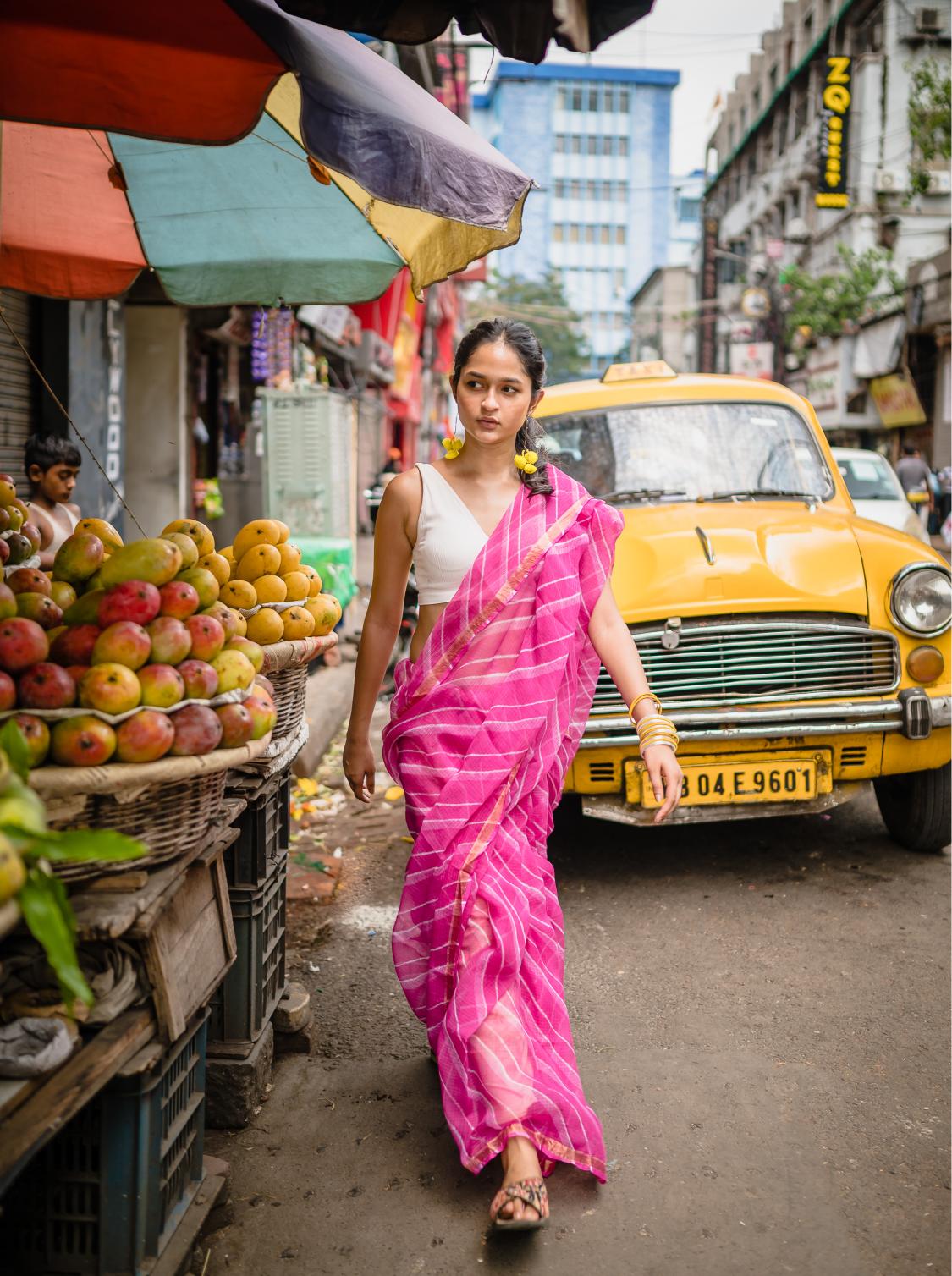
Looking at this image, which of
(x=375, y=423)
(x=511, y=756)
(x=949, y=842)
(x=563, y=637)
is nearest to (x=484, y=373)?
(x=563, y=637)

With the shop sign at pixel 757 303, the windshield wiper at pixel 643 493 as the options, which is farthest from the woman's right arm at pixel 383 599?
the shop sign at pixel 757 303

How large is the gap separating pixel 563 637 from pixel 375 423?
15158 millimetres

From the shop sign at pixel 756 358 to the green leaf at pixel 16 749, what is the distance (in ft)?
98.3

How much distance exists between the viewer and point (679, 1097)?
299 centimetres

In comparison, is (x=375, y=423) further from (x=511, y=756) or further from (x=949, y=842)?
(x=511, y=756)

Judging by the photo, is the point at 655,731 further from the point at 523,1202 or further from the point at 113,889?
the point at 113,889

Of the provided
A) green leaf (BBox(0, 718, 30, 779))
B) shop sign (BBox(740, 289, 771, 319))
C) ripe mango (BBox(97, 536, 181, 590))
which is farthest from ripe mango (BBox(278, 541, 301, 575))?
shop sign (BBox(740, 289, 771, 319))

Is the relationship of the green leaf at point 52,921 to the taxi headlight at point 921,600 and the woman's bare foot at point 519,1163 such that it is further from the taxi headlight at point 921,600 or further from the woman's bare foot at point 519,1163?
the taxi headlight at point 921,600

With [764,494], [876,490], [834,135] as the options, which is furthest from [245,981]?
[834,135]

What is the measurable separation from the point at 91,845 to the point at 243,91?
6.72 feet

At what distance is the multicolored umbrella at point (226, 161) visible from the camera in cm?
248

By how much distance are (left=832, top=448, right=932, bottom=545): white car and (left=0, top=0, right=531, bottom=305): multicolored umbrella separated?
7.46 m

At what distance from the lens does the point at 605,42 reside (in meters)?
2.35

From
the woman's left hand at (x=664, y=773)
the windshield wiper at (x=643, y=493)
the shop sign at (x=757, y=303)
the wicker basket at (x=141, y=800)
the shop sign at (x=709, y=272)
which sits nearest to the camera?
the wicker basket at (x=141, y=800)
